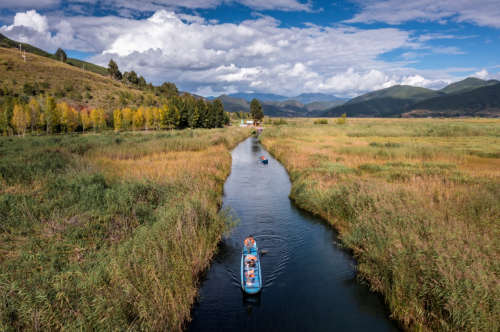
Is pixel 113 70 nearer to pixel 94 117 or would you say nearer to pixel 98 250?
pixel 94 117

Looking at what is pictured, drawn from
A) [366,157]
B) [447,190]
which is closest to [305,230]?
[447,190]

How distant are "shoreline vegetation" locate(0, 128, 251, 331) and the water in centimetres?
102

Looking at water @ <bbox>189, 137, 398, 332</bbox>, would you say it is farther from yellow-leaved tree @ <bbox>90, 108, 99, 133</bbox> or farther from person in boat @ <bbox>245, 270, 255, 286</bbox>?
yellow-leaved tree @ <bbox>90, 108, 99, 133</bbox>

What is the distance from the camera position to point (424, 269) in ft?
28.2

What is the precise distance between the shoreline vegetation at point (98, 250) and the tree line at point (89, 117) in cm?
5590

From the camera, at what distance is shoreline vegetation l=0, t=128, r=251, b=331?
264 inches

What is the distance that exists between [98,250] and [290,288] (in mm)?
8023

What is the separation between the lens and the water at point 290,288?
32.4ft

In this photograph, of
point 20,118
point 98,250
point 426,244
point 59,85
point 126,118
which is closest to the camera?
point 426,244

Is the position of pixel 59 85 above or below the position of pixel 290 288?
above

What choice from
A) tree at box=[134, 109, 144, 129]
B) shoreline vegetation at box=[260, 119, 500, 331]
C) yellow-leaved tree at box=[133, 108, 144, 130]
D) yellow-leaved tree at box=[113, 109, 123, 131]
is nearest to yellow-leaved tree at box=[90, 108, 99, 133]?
yellow-leaved tree at box=[113, 109, 123, 131]

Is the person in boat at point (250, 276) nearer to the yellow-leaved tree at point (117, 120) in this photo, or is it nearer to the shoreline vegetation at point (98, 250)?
the shoreline vegetation at point (98, 250)

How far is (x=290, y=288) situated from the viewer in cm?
1184

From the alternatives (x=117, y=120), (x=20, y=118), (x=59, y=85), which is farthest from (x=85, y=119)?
(x=59, y=85)
